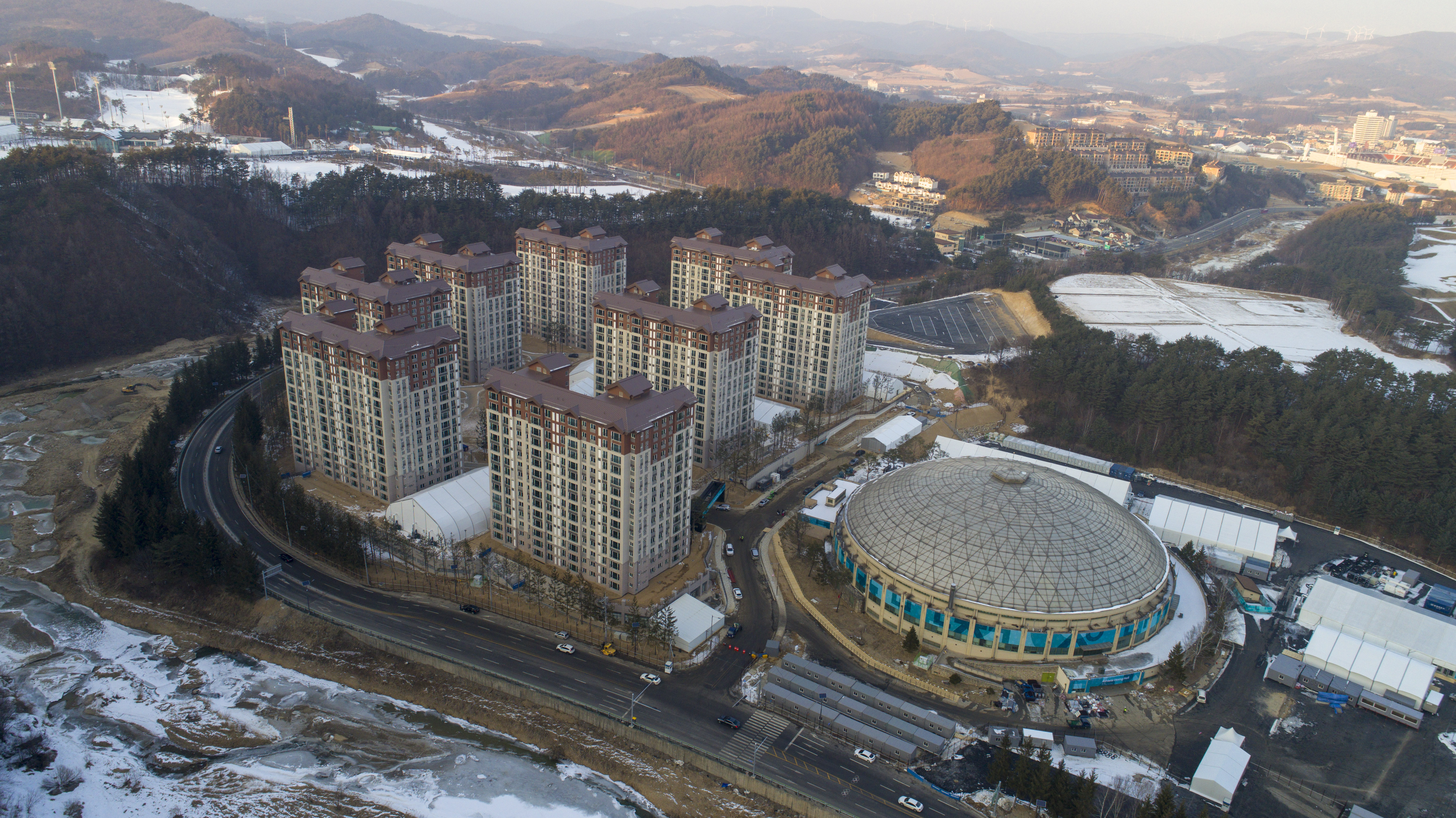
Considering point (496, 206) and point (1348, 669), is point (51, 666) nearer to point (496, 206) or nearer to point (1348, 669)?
point (1348, 669)

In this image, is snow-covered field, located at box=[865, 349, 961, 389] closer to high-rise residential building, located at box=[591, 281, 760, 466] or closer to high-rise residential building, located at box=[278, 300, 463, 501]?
high-rise residential building, located at box=[591, 281, 760, 466]

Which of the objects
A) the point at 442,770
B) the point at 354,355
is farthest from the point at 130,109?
the point at 442,770

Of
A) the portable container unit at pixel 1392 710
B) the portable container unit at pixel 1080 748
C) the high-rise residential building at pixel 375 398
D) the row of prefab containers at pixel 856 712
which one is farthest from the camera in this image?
the high-rise residential building at pixel 375 398

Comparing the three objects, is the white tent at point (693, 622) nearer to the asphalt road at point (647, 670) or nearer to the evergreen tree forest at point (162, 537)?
the asphalt road at point (647, 670)

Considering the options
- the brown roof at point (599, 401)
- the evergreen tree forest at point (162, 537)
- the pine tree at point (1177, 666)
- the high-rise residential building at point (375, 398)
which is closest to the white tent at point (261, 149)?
the evergreen tree forest at point (162, 537)

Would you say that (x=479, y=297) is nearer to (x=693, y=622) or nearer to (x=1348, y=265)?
(x=693, y=622)
